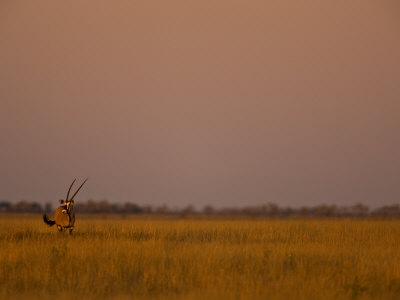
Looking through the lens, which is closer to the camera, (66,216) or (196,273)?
(196,273)

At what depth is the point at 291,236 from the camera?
2002 centimetres

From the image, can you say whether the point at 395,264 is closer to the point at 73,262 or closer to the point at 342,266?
the point at 342,266

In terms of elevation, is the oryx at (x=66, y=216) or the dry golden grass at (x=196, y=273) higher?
the oryx at (x=66, y=216)

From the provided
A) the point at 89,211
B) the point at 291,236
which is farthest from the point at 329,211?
the point at 291,236

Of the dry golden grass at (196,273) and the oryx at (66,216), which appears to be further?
the oryx at (66,216)

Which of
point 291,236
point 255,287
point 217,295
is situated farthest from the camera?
point 291,236

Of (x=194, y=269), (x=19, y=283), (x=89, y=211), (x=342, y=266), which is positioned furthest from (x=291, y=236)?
(x=89, y=211)

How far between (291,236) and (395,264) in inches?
325

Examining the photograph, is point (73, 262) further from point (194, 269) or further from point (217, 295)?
point (217, 295)

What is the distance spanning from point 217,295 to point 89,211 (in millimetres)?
83537

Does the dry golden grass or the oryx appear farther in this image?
the oryx

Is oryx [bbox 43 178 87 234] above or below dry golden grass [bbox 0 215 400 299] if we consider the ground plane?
above

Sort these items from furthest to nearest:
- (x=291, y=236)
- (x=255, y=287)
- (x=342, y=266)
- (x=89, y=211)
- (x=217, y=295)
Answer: (x=89, y=211)
(x=291, y=236)
(x=342, y=266)
(x=255, y=287)
(x=217, y=295)

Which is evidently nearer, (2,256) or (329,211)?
(2,256)
